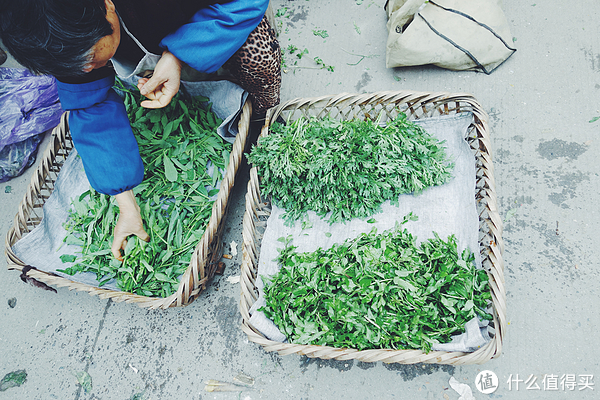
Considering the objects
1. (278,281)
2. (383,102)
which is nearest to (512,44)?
(383,102)

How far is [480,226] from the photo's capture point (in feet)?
5.12

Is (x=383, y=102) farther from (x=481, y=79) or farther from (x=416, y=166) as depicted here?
(x=481, y=79)

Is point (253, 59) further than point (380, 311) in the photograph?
Yes

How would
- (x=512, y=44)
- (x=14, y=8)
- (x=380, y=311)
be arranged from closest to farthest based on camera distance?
(x=14, y=8) < (x=380, y=311) < (x=512, y=44)

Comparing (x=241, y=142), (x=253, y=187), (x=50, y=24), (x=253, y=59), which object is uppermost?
(x=50, y=24)

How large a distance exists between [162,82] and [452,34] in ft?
4.93

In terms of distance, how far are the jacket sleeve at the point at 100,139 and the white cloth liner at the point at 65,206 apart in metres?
0.43

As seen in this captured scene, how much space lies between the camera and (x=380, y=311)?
133 cm

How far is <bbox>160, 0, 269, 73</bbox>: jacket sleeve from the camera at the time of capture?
1.29m

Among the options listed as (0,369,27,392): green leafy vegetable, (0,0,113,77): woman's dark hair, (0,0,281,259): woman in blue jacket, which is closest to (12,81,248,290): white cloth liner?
(0,0,281,259): woman in blue jacket

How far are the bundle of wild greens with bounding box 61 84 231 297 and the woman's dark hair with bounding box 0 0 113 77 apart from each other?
0.74 metres

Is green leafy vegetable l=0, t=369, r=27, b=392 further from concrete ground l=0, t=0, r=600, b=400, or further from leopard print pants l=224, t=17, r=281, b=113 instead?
leopard print pants l=224, t=17, r=281, b=113

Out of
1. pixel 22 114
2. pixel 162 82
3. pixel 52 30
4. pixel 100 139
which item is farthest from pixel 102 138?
pixel 22 114

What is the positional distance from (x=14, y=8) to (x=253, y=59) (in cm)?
80
